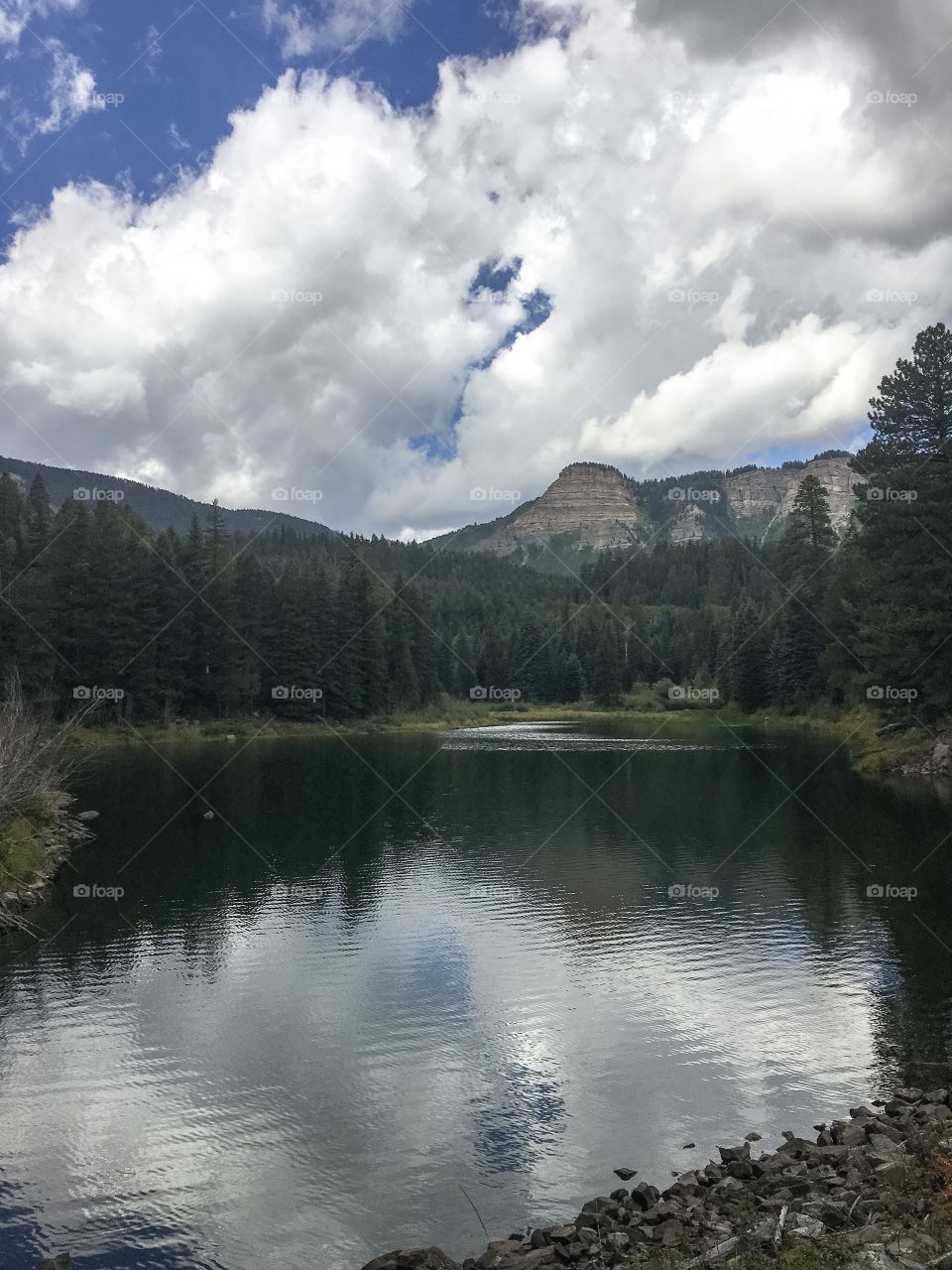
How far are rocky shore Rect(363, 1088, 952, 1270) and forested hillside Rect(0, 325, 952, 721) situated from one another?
45.8 metres

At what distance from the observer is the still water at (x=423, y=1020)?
1298cm

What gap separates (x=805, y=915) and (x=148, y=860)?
22306mm

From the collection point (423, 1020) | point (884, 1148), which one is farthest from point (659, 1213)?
point (423, 1020)

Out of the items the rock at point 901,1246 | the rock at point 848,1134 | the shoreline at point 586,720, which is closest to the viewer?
the rock at point 901,1246

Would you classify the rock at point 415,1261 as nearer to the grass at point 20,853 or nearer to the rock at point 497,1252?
the rock at point 497,1252

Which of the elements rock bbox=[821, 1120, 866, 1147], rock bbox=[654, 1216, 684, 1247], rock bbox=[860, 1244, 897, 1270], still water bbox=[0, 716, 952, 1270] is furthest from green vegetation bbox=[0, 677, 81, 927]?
rock bbox=[860, 1244, 897, 1270]

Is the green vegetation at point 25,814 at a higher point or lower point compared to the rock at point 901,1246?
higher

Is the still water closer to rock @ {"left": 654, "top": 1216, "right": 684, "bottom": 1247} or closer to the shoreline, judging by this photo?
rock @ {"left": 654, "top": 1216, "right": 684, "bottom": 1247}

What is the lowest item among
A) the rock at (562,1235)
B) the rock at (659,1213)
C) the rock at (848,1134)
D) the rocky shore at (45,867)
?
the rock at (848,1134)

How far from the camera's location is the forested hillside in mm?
57188

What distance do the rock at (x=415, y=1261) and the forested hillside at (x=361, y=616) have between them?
159 ft

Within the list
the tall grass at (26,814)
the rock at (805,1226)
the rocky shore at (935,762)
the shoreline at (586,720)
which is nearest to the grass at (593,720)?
the shoreline at (586,720)

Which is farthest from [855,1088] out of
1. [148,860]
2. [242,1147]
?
[148,860]

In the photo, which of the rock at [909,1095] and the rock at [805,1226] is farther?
the rock at [909,1095]
